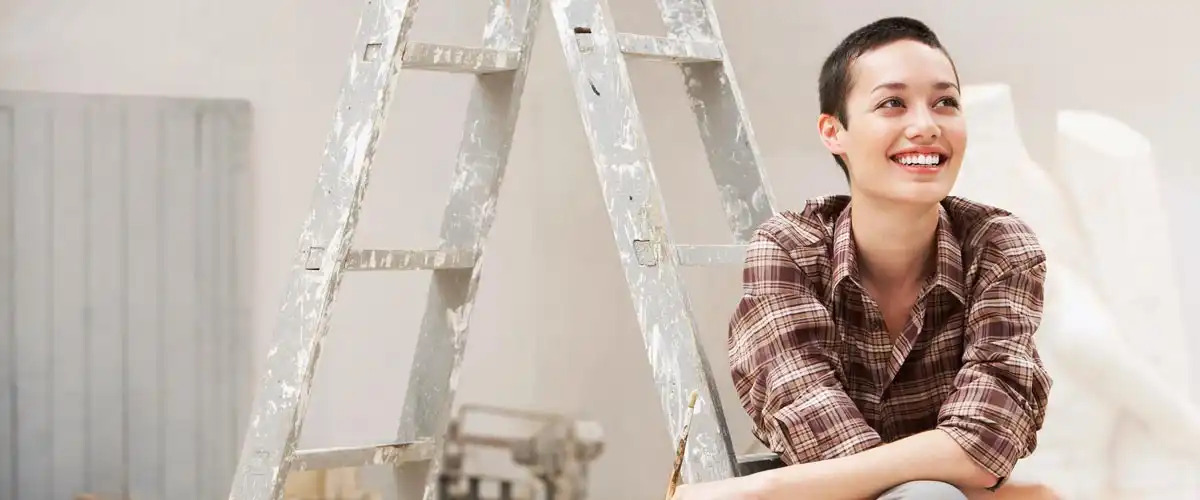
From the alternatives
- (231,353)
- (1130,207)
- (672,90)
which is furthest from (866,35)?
(231,353)

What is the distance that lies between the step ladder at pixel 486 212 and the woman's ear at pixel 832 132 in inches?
8.5

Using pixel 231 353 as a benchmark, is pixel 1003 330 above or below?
below

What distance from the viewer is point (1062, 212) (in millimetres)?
2061

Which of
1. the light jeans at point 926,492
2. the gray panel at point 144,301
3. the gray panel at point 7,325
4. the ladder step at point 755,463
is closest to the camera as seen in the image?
the light jeans at point 926,492

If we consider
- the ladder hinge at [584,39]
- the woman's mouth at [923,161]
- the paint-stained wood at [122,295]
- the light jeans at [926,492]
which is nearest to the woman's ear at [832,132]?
the woman's mouth at [923,161]

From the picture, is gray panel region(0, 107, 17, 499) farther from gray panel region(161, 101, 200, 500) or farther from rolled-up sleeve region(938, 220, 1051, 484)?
rolled-up sleeve region(938, 220, 1051, 484)

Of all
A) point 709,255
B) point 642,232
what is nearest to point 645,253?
point 642,232

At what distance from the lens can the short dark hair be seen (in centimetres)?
157

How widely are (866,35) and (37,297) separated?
1.72m

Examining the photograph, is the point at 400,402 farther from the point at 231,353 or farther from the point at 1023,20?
the point at 1023,20

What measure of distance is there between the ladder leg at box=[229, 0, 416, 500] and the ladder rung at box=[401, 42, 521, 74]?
32mm

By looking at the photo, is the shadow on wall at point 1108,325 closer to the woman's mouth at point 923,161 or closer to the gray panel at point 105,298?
the woman's mouth at point 923,161

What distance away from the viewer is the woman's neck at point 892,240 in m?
1.57

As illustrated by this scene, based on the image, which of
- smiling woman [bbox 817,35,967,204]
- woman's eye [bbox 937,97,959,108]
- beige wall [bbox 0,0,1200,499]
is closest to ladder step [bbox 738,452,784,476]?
smiling woman [bbox 817,35,967,204]
